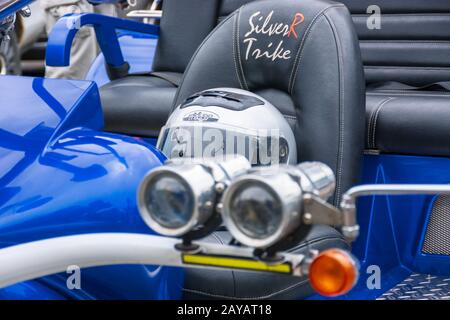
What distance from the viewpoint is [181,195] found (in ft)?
3.09

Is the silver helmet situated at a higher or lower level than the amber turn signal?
lower

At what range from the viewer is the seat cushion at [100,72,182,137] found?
2.45m

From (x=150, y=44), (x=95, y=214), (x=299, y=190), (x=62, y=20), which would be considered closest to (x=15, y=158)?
(x=95, y=214)

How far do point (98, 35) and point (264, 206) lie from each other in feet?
6.83

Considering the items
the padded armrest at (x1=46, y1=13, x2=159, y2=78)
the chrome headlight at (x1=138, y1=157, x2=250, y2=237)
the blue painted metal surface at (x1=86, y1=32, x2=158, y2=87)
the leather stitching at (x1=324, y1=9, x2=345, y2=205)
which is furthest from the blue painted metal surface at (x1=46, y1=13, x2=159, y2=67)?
the chrome headlight at (x1=138, y1=157, x2=250, y2=237)

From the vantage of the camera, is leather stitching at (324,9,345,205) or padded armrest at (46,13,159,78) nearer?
leather stitching at (324,9,345,205)

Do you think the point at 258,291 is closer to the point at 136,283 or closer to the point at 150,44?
the point at 136,283

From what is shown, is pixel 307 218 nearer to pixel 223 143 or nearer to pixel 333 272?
pixel 333 272

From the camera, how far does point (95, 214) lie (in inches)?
45.7

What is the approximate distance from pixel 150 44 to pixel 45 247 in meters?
2.28

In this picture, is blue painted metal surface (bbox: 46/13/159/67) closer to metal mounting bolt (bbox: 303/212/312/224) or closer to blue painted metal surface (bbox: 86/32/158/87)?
blue painted metal surface (bbox: 86/32/158/87)

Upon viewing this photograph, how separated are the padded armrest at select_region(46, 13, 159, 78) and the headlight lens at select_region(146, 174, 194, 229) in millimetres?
1597

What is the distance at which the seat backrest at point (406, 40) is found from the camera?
261 centimetres

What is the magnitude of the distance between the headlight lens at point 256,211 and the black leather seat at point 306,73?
0.76 meters
